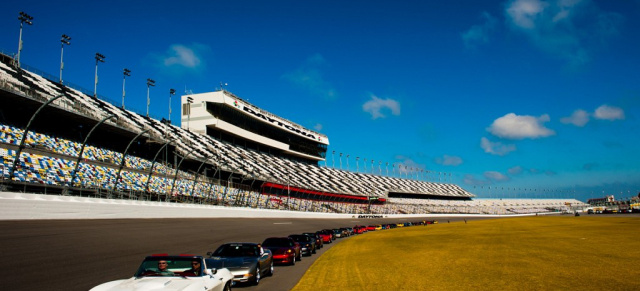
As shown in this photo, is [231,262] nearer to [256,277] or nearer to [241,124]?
[256,277]

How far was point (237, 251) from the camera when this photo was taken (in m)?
14.3

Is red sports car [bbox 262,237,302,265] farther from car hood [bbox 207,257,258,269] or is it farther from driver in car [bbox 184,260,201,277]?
driver in car [bbox 184,260,201,277]

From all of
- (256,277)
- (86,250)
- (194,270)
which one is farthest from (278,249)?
(194,270)

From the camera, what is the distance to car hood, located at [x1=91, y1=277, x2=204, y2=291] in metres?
7.28

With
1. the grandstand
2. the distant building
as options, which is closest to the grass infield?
the grandstand

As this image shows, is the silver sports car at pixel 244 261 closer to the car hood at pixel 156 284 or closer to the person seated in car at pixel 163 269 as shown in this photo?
the person seated in car at pixel 163 269

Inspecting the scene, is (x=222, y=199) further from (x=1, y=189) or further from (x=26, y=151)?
(x=1, y=189)

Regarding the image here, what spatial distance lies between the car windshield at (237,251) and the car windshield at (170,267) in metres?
5.26

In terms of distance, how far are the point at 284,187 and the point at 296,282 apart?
7352cm

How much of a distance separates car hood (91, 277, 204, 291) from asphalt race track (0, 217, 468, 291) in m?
4.36

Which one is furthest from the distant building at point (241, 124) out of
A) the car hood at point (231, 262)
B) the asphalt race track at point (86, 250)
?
the car hood at point (231, 262)

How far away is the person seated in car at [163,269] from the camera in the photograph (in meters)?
8.34

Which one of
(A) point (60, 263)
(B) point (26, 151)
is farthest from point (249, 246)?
(B) point (26, 151)

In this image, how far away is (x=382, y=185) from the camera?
14375 centimetres
